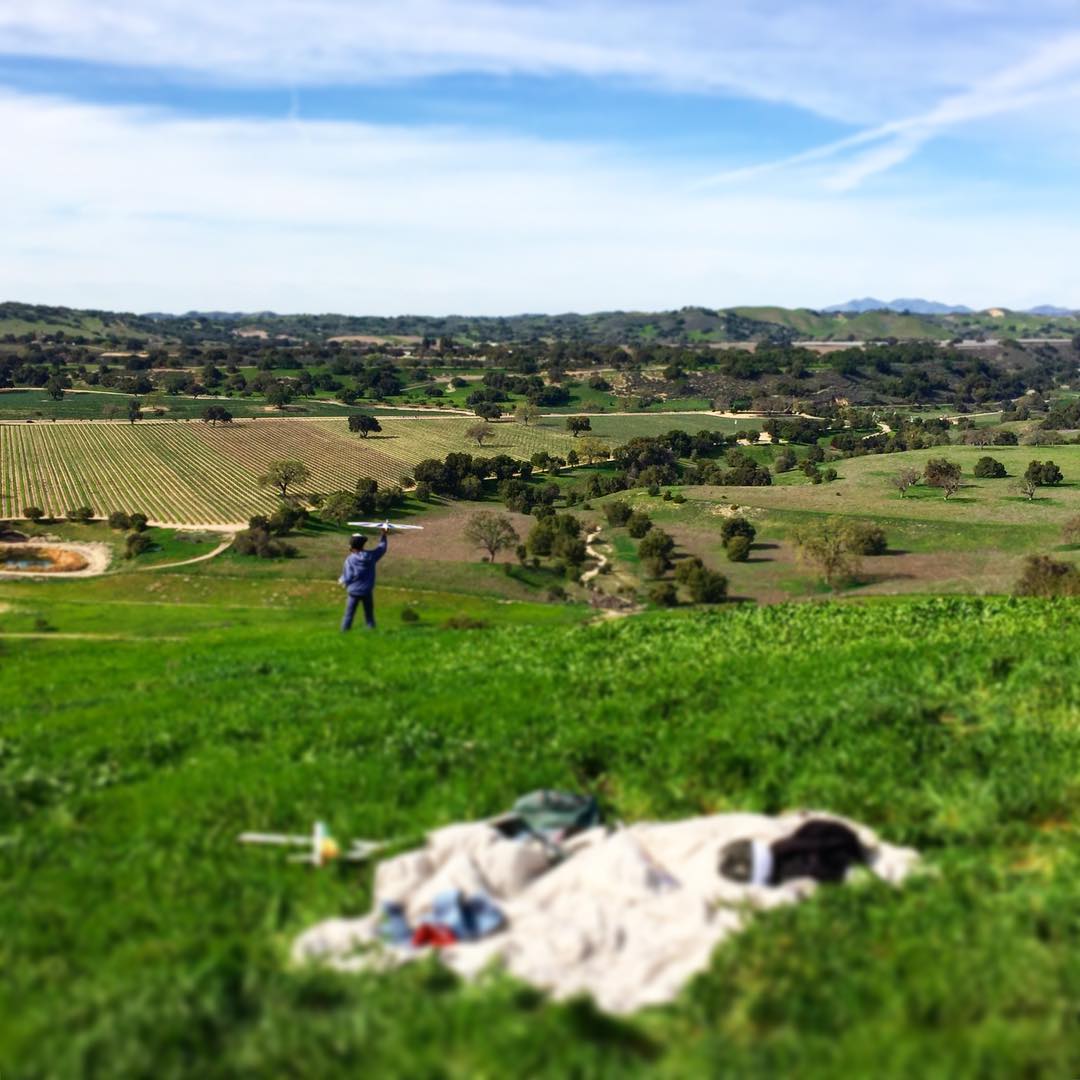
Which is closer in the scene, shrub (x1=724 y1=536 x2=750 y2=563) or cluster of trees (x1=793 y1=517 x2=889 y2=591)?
cluster of trees (x1=793 y1=517 x2=889 y2=591)

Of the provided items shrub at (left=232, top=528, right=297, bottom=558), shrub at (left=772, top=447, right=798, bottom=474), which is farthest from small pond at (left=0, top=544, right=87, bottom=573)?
shrub at (left=772, top=447, right=798, bottom=474)

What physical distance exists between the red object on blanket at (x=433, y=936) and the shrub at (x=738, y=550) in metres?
68.7

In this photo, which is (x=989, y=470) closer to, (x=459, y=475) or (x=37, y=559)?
(x=459, y=475)

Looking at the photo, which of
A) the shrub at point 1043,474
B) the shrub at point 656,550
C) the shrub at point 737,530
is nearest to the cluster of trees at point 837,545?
the shrub at point 737,530

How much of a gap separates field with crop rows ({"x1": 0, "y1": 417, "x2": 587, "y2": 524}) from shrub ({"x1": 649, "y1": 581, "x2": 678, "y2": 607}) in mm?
44431

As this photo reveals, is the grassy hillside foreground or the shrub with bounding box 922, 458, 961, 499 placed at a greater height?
the grassy hillside foreground

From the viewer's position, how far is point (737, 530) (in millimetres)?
83875

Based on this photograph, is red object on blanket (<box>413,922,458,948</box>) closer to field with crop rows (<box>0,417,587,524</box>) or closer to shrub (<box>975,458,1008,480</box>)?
field with crop rows (<box>0,417,587,524</box>)

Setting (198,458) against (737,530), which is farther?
(198,458)

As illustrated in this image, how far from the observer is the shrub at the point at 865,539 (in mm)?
73188

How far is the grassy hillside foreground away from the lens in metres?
8.50

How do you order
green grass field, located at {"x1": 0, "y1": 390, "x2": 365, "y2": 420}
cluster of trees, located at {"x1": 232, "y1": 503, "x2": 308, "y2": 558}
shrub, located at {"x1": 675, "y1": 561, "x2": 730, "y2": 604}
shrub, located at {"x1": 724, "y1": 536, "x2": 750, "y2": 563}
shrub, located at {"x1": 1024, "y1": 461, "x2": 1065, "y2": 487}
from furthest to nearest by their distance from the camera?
green grass field, located at {"x1": 0, "y1": 390, "x2": 365, "y2": 420}, shrub, located at {"x1": 1024, "y1": 461, "x2": 1065, "y2": 487}, cluster of trees, located at {"x1": 232, "y1": 503, "x2": 308, "y2": 558}, shrub, located at {"x1": 724, "y1": 536, "x2": 750, "y2": 563}, shrub, located at {"x1": 675, "y1": 561, "x2": 730, "y2": 604}

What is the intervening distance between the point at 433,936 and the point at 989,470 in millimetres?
110147

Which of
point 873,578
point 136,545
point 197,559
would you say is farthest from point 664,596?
point 136,545
